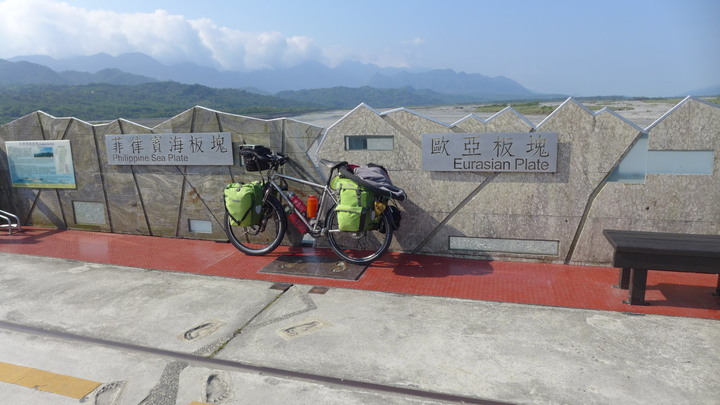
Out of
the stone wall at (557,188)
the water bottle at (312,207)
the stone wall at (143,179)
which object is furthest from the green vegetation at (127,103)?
the stone wall at (557,188)

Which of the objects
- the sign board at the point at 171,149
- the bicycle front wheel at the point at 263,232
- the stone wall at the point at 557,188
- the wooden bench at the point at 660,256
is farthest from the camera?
the sign board at the point at 171,149

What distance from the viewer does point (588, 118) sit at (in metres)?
4.95

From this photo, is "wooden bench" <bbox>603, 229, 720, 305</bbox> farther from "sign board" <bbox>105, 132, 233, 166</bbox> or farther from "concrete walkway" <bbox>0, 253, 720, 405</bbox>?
"sign board" <bbox>105, 132, 233, 166</bbox>

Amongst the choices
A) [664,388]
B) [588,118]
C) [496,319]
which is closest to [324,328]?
[496,319]

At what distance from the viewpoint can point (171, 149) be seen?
21.4 ft

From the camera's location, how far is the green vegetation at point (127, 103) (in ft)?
190

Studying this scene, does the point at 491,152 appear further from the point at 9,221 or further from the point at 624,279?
the point at 9,221

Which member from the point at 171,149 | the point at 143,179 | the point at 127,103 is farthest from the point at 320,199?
the point at 127,103

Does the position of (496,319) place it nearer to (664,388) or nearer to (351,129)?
(664,388)

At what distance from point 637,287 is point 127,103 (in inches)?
3337

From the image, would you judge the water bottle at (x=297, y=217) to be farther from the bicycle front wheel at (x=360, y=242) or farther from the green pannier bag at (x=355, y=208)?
the green pannier bag at (x=355, y=208)

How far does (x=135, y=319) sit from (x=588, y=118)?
476 cm

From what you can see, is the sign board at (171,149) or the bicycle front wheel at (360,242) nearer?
the bicycle front wheel at (360,242)

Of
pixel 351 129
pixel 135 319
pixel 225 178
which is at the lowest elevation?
pixel 135 319
